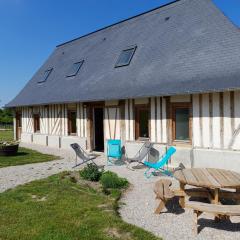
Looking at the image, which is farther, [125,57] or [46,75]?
[46,75]

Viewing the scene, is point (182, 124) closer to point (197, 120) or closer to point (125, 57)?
point (197, 120)

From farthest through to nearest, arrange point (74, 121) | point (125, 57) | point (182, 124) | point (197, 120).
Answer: point (74, 121)
point (125, 57)
point (182, 124)
point (197, 120)

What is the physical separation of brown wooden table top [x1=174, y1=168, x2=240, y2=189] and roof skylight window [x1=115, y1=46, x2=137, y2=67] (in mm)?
7560

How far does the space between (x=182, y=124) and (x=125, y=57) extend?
4732mm

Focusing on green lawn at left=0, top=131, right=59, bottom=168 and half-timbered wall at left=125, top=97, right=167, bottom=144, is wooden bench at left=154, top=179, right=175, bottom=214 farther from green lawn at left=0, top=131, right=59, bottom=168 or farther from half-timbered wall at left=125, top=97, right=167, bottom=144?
green lawn at left=0, top=131, right=59, bottom=168

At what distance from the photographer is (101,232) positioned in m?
4.53

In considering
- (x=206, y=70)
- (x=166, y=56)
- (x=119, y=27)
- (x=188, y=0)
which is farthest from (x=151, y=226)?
(x=119, y=27)

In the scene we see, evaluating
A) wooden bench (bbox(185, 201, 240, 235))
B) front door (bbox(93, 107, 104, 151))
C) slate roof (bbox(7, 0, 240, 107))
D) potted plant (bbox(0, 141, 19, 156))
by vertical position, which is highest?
slate roof (bbox(7, 0, 240, 107))

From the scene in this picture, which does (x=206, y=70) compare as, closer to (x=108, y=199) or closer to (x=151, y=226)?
(x=108, y=199)

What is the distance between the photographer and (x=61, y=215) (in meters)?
5.25

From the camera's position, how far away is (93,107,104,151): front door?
13.5m

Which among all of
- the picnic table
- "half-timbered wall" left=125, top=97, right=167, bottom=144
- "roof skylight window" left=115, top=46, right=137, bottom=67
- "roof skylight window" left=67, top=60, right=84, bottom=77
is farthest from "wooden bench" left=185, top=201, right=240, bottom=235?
"roof skylight window" left=67, top=60, right=84, bottom=77

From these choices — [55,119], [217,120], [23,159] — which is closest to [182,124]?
[217,120]

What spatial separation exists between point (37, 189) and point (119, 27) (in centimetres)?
1129
